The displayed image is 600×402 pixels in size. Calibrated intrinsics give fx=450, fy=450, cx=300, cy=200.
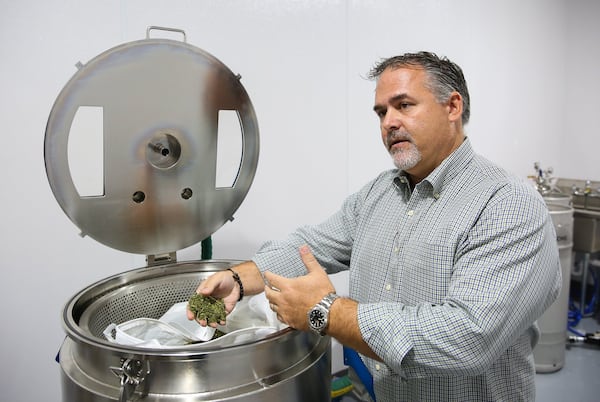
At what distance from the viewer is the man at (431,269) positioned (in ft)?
3.02

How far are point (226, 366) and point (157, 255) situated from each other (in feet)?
1.77

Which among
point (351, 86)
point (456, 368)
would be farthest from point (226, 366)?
point (351, 86)

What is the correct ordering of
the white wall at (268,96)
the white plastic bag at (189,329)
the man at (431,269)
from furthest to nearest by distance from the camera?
the white wall at (268,96) → the white plastic bag at (189,329) → the man at (431,269)

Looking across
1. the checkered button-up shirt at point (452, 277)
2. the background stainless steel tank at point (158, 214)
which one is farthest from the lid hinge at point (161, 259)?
the checkered button-up shirt at point (452, 277)

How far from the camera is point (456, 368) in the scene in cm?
91

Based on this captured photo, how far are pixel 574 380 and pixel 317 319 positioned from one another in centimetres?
220

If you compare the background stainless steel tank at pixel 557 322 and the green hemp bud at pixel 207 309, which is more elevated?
the green hemp bud at pixel 207 309

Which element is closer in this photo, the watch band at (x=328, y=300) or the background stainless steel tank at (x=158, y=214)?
→ the background stainless steel tank at (x=158, y=214)

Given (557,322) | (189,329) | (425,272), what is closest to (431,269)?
(425,272)

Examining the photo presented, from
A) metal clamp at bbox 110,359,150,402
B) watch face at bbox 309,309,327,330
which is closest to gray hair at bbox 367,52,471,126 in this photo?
watch face at bbox 309,309,327,330

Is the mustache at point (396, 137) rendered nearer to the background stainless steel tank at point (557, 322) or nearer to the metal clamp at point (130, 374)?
the metal clamp at point (130, 374)

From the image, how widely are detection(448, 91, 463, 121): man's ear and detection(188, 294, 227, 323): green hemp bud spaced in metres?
0.79

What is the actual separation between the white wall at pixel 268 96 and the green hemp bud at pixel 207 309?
64cm

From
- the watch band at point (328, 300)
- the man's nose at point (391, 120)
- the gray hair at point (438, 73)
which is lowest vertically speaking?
the watch band at point (328, 300)
